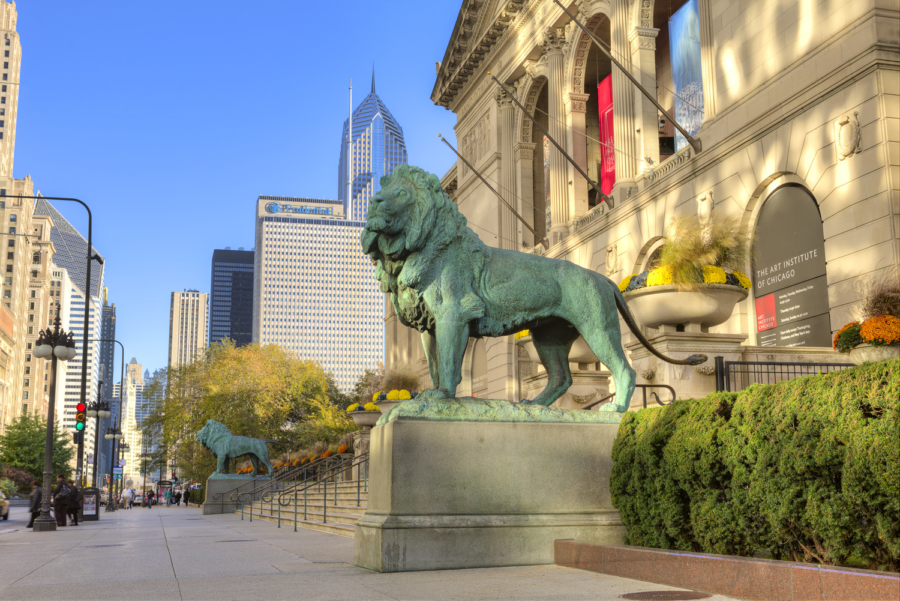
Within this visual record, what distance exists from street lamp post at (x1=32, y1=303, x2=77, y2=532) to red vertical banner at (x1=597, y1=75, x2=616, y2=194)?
19.5 m

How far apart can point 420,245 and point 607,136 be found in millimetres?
23558

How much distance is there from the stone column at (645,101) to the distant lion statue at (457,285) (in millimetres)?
19822

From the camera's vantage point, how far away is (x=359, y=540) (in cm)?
838

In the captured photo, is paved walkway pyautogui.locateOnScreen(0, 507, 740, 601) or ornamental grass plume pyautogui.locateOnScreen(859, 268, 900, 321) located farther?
ornamental grass plume pyautogui.locateOnScreen(859, 268, 900, 321)

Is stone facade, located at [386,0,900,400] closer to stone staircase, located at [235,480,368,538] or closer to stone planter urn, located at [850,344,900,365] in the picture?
stone planter urn, located at [850,344,900,365]

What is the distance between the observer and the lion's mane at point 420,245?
876 centimetres

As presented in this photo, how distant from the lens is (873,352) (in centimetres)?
1186

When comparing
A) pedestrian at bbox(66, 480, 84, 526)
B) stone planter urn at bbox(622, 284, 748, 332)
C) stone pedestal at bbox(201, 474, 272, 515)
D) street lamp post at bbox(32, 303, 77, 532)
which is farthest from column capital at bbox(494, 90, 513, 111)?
stone planter urn at bbox(622, 284, 748, 332)

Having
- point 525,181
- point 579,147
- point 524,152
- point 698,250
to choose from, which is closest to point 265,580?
point 698,250

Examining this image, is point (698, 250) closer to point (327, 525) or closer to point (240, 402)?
point (327, 525)

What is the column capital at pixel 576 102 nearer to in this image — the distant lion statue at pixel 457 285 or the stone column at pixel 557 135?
the stone column at pixel 557 135

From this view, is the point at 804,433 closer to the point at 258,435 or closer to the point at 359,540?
the point at 359,540

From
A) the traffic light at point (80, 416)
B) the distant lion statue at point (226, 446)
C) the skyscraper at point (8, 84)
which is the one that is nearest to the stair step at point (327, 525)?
the traffic light at point (80, 416)

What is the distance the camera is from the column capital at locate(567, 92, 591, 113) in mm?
33219
